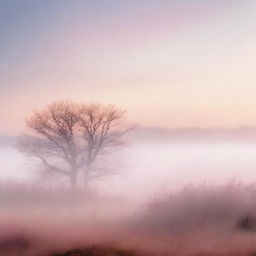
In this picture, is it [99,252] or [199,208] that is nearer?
[99,252]

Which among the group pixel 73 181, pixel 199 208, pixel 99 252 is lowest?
pixel 99 252

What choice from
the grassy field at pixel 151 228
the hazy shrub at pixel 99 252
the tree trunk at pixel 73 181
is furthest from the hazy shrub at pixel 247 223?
the tree trunk at pixel 73 181

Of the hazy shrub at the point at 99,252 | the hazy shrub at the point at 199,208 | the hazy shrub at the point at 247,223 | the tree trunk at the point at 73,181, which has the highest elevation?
the tree trunk at the point at 73,181

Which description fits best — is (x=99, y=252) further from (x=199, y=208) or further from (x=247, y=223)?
(x=247, y=223)

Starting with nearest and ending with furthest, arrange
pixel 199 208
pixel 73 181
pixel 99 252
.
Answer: pixel 99 252, pixel 199 208, pixel 73 181

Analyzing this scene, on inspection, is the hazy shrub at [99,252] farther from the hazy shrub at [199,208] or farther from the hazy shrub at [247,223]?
the hazy shrub at [247,223]

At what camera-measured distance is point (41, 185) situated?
27000 mm

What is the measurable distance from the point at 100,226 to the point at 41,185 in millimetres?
9908

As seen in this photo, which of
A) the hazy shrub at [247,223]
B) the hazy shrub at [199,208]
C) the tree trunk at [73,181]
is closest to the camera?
the hazy shrub at [247,223]

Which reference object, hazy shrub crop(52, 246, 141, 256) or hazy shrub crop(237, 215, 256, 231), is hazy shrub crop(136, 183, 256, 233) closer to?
hazy shrub crop(237, 215, 256, 231)

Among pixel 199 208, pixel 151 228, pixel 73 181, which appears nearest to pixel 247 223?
pixel 199 208

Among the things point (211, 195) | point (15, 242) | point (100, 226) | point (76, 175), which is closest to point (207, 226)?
point (211, 195)

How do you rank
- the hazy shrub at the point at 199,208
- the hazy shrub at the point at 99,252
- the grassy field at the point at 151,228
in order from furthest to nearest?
the hazy shrub at the point at 199,208, the grassy field at the point at 151,228, the hazy shrub at the point at 99,252

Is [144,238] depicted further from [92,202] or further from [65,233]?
[92,202]
